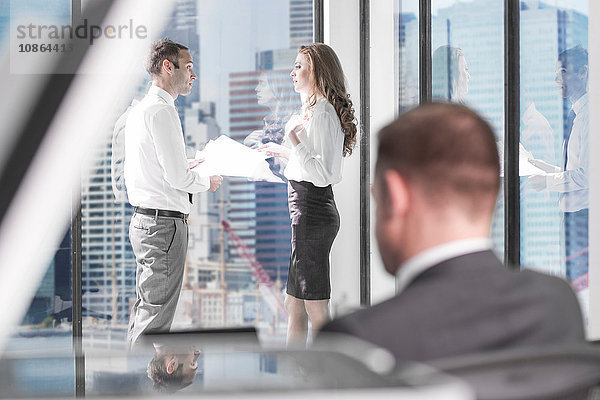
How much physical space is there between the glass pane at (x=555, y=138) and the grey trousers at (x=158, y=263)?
159 centimetres

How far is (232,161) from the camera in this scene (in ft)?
16.3

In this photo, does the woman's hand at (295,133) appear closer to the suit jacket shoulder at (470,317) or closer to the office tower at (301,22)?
the office tower at (301,22)

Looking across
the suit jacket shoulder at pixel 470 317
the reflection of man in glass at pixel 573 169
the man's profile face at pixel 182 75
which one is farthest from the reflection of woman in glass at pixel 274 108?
the suit jacket shoulder at pixel 470 317

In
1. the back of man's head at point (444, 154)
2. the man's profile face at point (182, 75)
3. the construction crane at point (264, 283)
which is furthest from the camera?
the construction crane at point (264, 283)

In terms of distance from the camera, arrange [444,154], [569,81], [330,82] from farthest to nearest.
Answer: [330,82], [569,81], [444,154]

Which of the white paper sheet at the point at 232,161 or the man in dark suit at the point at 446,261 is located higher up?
the white paper sheet at the point at 232,161

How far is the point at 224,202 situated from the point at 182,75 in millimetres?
958

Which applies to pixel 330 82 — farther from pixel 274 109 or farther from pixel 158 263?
pixel 158 263

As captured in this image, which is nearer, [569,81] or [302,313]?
[569,81]

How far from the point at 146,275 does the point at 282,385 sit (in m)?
3.47

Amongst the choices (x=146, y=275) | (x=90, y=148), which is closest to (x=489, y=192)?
(x=146, y=275)

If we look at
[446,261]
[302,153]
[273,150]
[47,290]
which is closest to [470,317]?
[446,261]

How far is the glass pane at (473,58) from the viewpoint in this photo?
3.64 meters

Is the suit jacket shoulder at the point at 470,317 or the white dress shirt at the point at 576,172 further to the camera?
the white dress shirt at the point at 576,172
